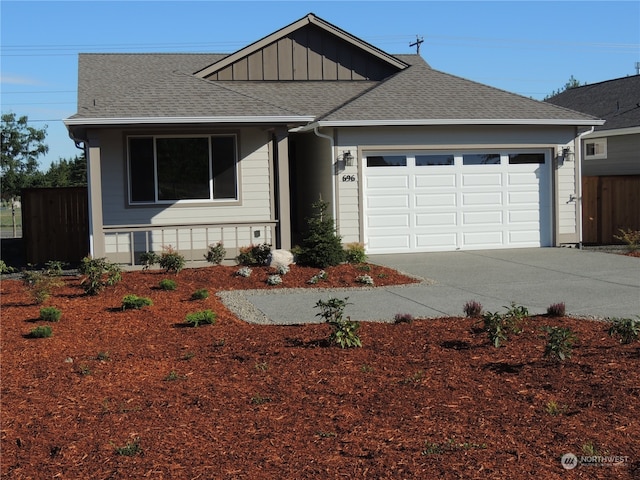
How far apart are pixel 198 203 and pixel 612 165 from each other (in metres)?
12.2

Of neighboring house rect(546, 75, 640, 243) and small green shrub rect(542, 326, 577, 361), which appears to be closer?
small green shrub rect(542, 326, 577, 361)

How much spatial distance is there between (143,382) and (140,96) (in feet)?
31.2

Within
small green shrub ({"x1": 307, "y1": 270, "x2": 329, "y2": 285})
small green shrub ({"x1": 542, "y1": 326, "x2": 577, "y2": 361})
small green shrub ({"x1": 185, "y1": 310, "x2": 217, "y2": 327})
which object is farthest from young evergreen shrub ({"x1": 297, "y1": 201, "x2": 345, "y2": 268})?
small green shrub ({"x1": 542, "y1": 326, "x2": 577, "y2": 361})

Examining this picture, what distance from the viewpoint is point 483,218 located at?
55.8 ft

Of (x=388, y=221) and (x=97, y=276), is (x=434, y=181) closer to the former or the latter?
(x=388, y=221)

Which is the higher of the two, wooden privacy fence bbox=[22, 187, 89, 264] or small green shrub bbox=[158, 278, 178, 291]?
wooden privacy fence bbox=[22, 187, 89, 264]

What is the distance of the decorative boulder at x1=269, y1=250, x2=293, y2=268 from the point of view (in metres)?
13.4

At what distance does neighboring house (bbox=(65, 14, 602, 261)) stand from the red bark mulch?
21.8 ft

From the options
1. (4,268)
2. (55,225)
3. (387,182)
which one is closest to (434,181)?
(387,182)

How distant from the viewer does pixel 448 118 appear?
1606cm

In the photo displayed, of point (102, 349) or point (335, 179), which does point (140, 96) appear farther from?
point (102, 349)

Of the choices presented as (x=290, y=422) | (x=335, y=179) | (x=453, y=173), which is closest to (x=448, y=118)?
(x=453, y=173)

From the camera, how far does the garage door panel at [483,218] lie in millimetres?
16891

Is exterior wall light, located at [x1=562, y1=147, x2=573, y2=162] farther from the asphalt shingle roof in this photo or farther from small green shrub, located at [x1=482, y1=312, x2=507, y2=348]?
small green shrub, located at [x1=482, y1=312, x2=507, y2=348]
